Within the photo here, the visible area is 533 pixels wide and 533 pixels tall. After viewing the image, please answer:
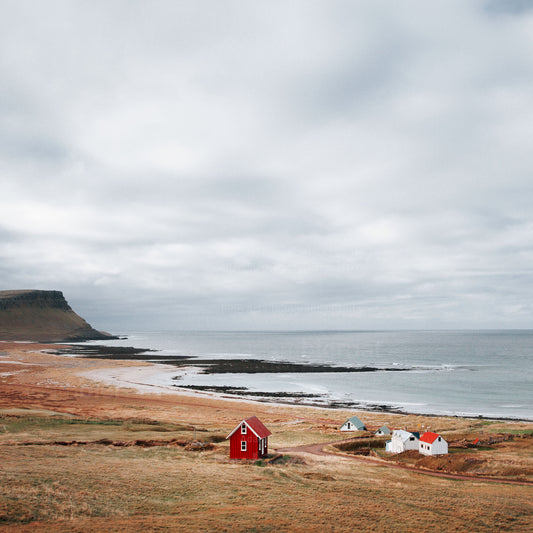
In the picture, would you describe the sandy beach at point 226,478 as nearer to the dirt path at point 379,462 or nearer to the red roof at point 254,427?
the dirt path at point 379,462

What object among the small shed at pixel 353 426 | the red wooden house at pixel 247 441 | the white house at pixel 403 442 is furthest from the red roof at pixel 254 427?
the small shed at pixel 353 426

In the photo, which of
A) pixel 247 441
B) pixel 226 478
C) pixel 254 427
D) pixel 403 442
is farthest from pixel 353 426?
pixel 226 478

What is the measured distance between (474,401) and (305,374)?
48.3 metres

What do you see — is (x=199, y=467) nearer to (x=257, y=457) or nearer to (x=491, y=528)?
(x=257, y=457)

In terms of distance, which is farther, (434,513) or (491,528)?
(434,513)

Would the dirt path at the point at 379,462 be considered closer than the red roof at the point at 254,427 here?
Yes

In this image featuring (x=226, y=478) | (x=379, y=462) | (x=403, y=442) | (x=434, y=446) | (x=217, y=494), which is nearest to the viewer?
(x=217, y=494)

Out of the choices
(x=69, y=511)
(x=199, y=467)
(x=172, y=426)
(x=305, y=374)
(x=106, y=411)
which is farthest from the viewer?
(x=305, y=374)

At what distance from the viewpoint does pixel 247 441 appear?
35.8 metres

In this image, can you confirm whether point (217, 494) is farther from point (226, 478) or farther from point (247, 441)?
point (247, 441)

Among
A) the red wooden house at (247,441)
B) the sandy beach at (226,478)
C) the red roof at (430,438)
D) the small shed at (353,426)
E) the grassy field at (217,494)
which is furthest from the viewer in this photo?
the small shed at (353,426)

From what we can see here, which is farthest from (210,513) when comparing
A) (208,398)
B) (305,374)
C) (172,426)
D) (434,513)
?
(305,374)

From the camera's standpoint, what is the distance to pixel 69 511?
1934 cm

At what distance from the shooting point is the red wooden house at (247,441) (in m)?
35.6
